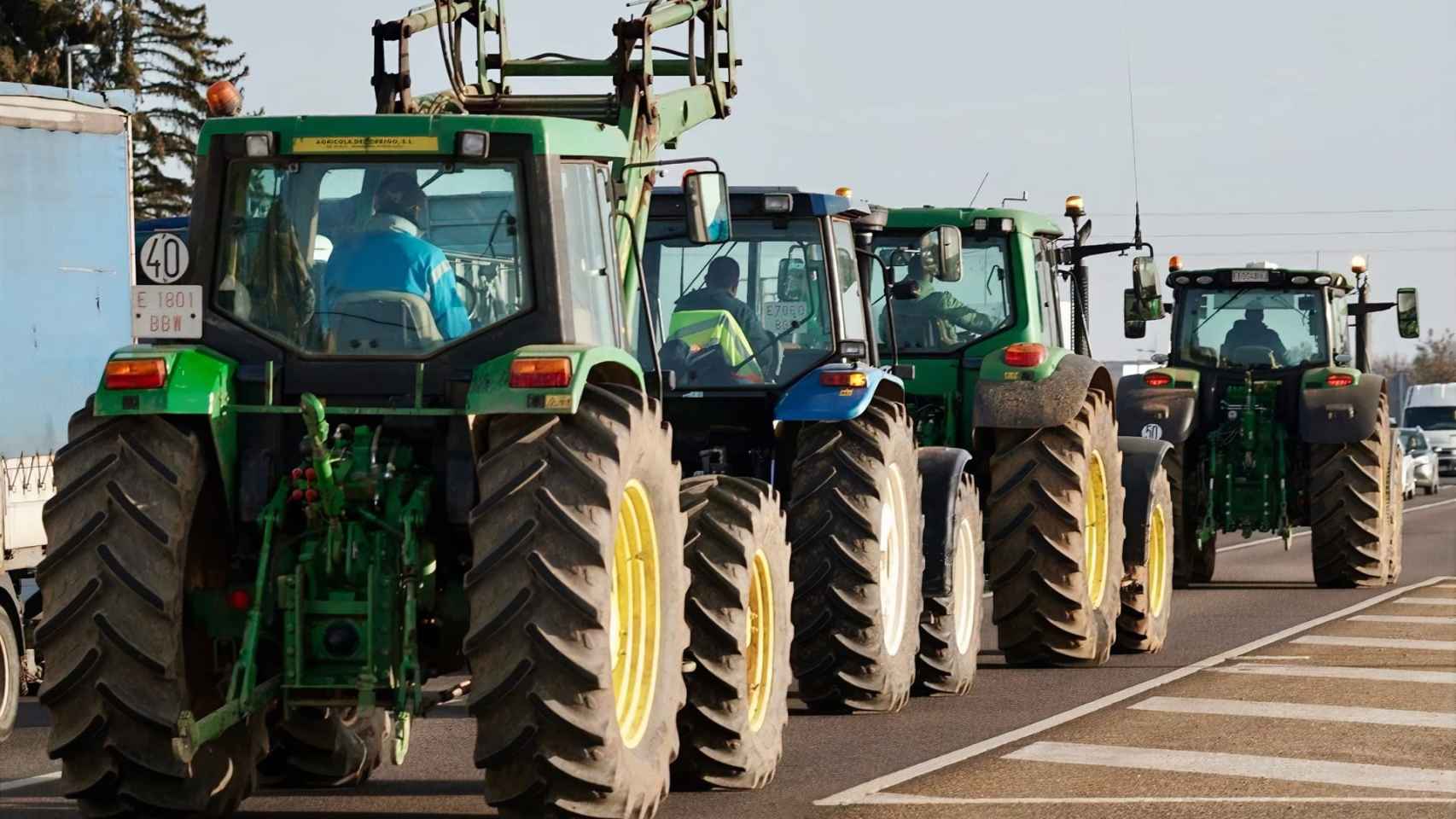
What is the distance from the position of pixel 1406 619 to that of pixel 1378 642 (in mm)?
2099

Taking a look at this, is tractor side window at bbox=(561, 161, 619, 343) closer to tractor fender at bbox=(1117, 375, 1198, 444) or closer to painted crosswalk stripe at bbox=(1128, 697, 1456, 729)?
painted crosswalk stripe at bbox=(1128, 697, 1456, 729)

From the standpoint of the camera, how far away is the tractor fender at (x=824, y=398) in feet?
41.0

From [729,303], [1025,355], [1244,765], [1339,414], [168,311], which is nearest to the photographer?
[168,311]

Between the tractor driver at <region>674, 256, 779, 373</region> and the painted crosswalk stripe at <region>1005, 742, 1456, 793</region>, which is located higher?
the tractor driver at <region>674, 256, 779, 373</region>

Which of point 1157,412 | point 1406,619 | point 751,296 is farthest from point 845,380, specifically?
point 1157,412

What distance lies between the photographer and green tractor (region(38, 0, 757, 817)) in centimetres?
831

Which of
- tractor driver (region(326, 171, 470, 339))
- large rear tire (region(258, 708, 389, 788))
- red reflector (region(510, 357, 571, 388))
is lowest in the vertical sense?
large rear tire (region(258, 708, 389, 788))

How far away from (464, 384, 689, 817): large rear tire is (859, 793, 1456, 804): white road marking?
173cm

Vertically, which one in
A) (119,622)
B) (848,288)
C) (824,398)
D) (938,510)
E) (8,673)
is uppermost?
(848,288)

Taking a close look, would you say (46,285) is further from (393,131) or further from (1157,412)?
(1157,412)

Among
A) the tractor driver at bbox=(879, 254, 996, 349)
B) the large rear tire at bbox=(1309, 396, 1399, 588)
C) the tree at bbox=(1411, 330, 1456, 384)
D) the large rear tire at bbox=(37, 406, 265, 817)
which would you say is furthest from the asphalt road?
the tree at bbox=(1411, 330, 1456, 384)

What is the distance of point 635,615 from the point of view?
9133 mm

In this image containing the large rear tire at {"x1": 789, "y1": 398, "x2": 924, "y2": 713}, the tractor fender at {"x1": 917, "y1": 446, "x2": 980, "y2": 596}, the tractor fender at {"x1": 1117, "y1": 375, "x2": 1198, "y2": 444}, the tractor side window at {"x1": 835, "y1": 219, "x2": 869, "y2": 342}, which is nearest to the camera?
the large rear tire at {"x1": 789, "y1": 398, "x2": 924, "y2": 713}

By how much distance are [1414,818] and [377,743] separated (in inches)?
167
